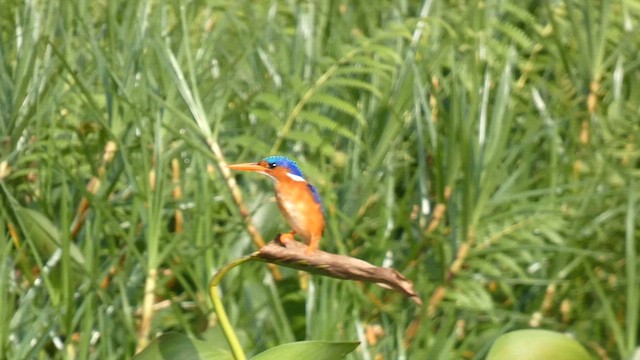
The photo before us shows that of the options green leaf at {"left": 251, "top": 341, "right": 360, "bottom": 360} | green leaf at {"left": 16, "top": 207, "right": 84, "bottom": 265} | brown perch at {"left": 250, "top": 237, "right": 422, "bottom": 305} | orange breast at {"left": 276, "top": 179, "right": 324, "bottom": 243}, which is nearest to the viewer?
brown perch at {"left": 250, "top": 237, "right": 422, "bottom": 305}

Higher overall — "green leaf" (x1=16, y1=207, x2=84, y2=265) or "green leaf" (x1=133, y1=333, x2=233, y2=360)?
"green leaf" (x1=133, y1=333, x2=233, y2=360)

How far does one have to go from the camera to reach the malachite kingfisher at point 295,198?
1.60 metres

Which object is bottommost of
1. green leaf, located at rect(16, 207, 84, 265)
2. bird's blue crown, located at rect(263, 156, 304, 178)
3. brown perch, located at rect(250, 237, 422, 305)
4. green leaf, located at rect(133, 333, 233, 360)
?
green leaf, located at rect(16, 207, 84, 265)

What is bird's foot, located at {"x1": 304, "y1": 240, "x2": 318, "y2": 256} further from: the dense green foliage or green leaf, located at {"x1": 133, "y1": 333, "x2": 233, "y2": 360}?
the dense green foliage

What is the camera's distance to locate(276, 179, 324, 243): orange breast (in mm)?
1597

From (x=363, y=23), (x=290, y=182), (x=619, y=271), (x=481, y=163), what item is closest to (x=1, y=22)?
(x=363, y=23)

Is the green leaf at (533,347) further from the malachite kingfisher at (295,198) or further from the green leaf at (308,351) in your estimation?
the malachite kingfisher at (295,198)

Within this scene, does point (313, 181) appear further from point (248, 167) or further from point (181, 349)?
point (248, 167)

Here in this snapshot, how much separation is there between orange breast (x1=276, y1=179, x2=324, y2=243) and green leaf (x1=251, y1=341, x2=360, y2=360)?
17 centimetres

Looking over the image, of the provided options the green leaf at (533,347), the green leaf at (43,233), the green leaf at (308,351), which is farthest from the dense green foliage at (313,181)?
the green leaf at (308,351)

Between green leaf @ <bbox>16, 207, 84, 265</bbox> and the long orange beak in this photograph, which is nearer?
the long orange beak

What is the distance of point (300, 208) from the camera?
5.28 feet

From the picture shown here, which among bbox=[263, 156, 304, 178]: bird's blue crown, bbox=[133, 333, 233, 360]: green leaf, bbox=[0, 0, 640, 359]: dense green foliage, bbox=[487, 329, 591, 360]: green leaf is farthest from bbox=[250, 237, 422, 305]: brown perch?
bbox=[0, 0, 640, 359]: dense green foliage

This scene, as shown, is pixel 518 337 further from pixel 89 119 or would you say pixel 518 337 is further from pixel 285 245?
pixel 89 119
